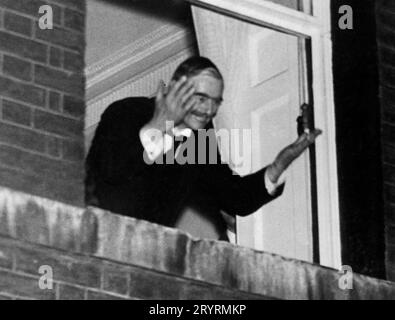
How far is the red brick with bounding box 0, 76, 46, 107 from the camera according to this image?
352 inches

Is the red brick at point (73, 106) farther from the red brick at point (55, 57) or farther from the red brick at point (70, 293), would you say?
the red brick at point (70, 293)

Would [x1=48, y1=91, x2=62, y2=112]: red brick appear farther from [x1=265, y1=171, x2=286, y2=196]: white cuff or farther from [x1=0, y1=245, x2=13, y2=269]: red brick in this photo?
[x1=265, y1=171, x2=286, y2=196]: white cuff

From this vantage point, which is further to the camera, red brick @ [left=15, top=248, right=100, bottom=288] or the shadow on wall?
the shadow on wall

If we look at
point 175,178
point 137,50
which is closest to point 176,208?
point 175,178

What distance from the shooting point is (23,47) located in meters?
9.08

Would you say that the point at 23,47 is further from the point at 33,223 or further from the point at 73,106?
the point at 33,223

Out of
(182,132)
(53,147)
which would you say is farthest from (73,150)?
(182,132)

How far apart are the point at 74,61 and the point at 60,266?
3.43ft

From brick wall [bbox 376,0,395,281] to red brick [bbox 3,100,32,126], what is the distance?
2.02 m

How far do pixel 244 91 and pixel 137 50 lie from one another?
225 cm

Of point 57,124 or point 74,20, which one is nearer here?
point 57,124

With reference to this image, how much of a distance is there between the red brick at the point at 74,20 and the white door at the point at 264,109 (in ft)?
4.43

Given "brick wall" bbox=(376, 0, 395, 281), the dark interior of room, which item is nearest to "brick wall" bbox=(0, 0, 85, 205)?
the dark interior of room

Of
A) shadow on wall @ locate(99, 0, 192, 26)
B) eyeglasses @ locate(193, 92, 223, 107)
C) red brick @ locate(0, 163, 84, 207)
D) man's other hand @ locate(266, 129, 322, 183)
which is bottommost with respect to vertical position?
red brick @ locate(0, 163, 84, 207)
